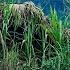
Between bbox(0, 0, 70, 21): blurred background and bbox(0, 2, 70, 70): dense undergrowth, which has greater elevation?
bbox(0, 0, 70, 21): blurred background

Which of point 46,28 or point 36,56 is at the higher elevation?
point 46,28

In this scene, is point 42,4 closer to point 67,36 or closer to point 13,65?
point 67,36

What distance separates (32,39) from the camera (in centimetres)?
495

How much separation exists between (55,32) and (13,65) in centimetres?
74

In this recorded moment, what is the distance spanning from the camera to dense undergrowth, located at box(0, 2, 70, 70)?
4.59 metres

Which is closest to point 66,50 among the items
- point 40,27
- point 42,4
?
point 40,27

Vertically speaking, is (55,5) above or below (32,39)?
above

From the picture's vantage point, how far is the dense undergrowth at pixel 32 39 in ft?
15.1

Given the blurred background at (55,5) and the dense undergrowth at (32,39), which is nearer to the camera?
the dense undergrowth at (32,39)

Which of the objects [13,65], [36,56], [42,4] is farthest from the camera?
[42,4]

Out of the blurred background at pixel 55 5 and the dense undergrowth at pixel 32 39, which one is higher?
the blurred background at pixel 55 5

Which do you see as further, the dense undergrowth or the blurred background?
the blurred background

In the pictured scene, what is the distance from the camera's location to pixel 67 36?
16.3ft

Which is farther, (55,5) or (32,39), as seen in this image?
(55,5)
